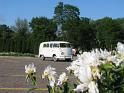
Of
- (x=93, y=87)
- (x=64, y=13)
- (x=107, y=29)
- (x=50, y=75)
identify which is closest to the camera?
(x=93, y=87)

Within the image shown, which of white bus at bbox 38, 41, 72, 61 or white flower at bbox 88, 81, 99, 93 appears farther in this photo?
white bus at bbox 38, 41, 72, 61

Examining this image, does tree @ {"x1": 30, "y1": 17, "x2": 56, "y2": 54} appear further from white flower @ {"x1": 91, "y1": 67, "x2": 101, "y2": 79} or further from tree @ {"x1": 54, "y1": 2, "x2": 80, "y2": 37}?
white flower @ {"x1": 91, "y1": 67, "x2": 101, "y2": 79}

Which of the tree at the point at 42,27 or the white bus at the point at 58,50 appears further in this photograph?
the tree at the point at 42,27

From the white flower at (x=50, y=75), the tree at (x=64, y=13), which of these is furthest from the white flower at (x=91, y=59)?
the tree at (x=64, y=13)

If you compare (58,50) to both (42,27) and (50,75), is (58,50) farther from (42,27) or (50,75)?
(42,27)

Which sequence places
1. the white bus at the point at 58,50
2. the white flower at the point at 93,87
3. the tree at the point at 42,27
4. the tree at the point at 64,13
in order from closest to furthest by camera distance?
the white flower at the point at 93,87 → the white bus at the point at 58,50 → the tree at the point at 42,27 → the tree at the point at 64,13

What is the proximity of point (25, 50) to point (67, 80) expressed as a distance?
6385 cm

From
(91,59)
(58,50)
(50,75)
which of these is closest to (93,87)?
(91,59)

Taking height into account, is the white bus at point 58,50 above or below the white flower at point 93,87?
above

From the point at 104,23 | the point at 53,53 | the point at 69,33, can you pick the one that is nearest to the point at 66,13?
the point at 104,23

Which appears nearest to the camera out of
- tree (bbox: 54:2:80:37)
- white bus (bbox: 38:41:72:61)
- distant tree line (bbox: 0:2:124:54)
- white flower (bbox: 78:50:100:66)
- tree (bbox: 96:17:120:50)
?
white flower (bbox: 78:50:100:66)

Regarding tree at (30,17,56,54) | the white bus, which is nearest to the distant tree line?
tree at (30,17,56,54)

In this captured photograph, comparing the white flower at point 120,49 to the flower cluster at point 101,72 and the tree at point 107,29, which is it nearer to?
the flower cluster at point 101,72

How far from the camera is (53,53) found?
42.2 m
